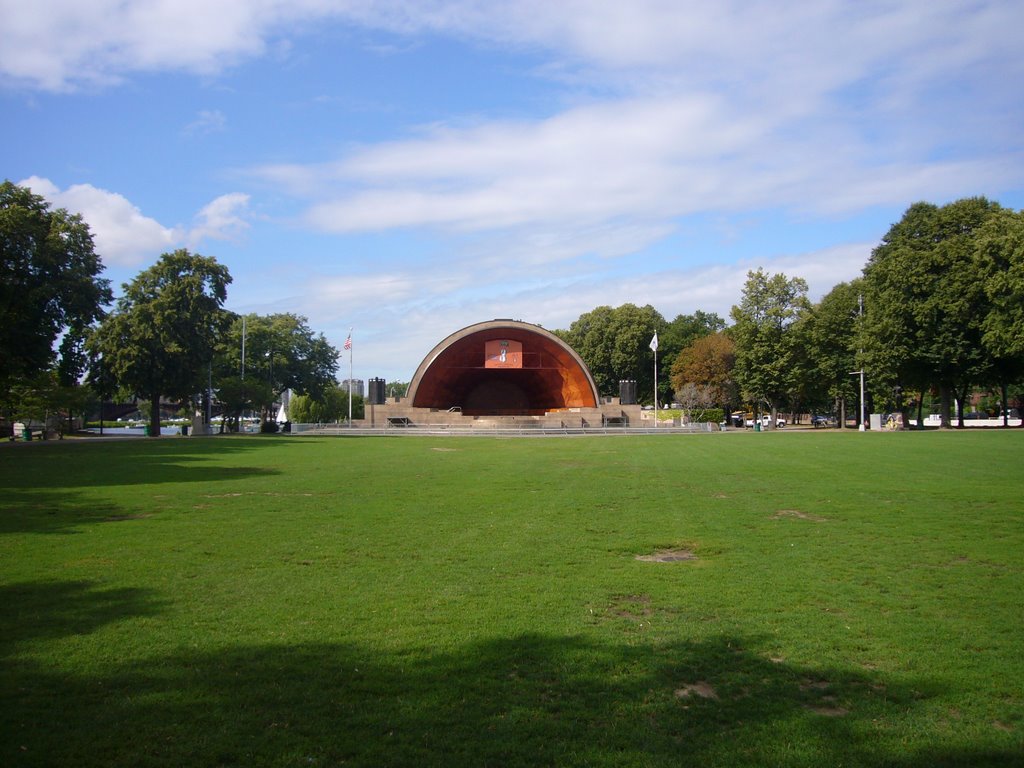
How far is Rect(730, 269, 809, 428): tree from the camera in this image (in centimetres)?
5503

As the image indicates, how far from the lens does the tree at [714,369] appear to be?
66.0 metres

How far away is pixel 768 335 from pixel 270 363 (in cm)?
3873

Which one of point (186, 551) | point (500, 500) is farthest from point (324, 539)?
point (500, 500)

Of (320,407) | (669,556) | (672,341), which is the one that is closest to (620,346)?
(672,341)

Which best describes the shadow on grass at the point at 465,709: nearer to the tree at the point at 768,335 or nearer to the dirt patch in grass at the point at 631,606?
the dirt patch in grass at the point at 631,606

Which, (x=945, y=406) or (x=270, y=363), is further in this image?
(x=270, y=363)

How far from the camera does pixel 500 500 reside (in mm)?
13805

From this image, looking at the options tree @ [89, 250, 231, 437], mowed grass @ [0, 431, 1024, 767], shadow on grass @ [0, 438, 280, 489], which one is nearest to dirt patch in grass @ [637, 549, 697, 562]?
mowed grass @ [0, 431, 1024, 767]

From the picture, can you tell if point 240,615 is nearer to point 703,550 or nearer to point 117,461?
point 703,550

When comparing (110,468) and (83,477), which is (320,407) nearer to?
(110,468)

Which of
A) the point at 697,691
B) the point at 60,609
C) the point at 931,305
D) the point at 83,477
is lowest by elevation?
the point at 697,691

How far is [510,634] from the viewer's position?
600cm

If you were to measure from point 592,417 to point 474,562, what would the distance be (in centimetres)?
4517

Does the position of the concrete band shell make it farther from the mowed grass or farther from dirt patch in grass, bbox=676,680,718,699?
dirt patch in grass, bbox=676,680,718,699
